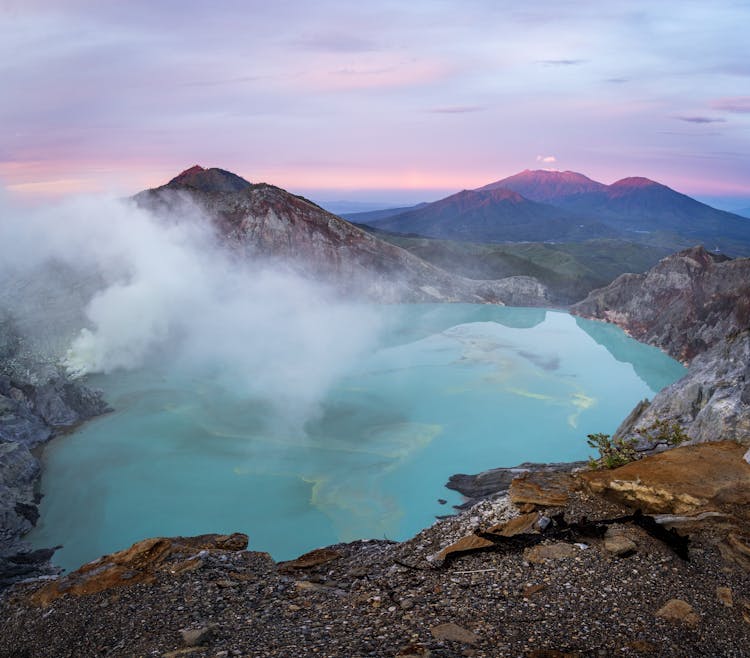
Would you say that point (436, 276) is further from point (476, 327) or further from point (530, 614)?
point (530, 614)

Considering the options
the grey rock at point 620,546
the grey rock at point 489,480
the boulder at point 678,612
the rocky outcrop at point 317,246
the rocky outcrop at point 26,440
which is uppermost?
the rocky outcrop at point 317,246

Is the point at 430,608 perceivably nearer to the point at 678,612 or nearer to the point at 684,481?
the point at 678,612

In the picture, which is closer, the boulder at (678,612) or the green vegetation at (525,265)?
the boulder at (678,612)

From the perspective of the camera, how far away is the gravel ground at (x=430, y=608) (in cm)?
577

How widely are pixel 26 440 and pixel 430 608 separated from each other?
2471cm

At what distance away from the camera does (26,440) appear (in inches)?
1013

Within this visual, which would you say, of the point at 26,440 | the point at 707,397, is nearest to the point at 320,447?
the point at 26,440

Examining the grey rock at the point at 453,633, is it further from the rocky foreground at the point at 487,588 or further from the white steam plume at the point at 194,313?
the white steam plume at the point at 194,313

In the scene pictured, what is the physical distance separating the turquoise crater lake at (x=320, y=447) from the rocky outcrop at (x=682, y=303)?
24.0ft

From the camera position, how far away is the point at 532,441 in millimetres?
30031

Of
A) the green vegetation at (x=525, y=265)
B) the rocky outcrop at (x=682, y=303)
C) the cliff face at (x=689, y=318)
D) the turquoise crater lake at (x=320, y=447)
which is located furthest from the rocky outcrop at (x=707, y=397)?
the green vegetation at (x=525, y=265)

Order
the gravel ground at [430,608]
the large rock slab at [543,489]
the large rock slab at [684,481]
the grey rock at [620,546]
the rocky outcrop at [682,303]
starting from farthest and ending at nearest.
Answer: the rocky outcrop at [682,303], the large rock slab at [543,489], the large rock slab at [684,481], the grey rock at [620,546], the gravel ground at [430,608]

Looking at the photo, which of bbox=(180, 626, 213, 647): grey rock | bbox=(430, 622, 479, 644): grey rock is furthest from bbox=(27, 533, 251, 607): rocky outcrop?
bbox=(430, 622, 479, 644): grey rock

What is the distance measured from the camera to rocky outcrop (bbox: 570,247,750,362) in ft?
170
